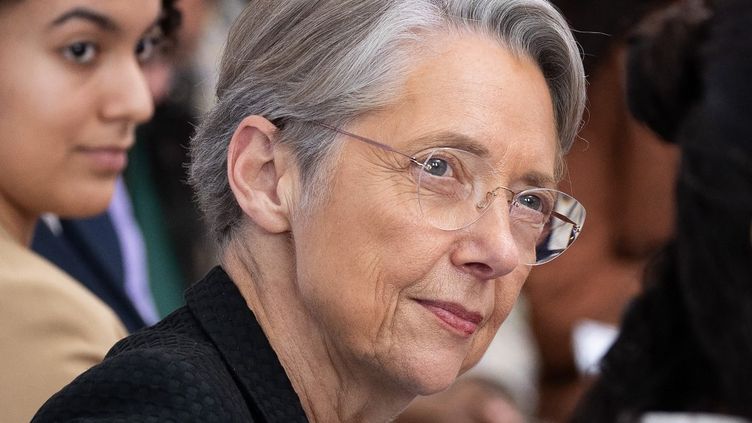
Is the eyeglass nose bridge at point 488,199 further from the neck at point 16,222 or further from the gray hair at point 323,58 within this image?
the neck at point 16,222

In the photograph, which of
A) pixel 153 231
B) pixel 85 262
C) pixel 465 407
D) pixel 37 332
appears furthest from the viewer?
pixel 153 231

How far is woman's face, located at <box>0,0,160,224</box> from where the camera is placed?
2.79 m

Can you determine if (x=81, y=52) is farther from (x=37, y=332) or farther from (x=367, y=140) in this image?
(x=367, y=140)

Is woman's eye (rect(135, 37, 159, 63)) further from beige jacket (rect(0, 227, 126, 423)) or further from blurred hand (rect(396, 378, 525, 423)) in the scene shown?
blurred hand (rect(396, 378, 525, 423))

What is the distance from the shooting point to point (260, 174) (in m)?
2.24

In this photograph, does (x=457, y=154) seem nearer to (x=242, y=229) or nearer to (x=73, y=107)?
(x=242, y=229)

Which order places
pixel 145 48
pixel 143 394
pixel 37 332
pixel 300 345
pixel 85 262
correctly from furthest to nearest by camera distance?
1. pixel 85 262
2. pixel 145 48
3. pixel 37 332
4. pixel 300 345
5. pixel 143 394

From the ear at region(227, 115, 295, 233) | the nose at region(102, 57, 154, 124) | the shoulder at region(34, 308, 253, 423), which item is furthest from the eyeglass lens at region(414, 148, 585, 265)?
the nose at region(102, 57, 154, 124)

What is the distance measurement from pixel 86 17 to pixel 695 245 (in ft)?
5.27

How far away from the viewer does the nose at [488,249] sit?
2137 mm

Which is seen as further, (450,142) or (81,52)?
(81,52)

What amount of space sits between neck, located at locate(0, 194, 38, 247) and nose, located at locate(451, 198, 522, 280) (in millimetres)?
1140

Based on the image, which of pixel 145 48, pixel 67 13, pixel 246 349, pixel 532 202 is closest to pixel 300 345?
pixel 246 349

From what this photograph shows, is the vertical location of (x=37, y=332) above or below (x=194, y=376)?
below
